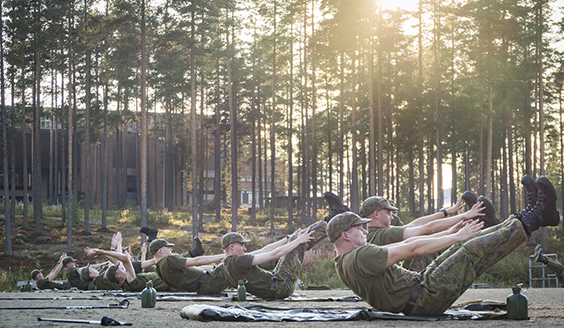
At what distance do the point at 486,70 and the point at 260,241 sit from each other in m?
17.7

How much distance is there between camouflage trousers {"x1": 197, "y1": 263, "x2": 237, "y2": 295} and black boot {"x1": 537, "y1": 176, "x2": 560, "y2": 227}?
6283 mm

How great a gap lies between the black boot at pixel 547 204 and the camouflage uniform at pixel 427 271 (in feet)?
1.60

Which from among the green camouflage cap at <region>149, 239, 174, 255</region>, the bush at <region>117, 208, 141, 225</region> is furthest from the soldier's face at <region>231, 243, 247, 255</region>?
the bush at <region>117, 208, 141, 225</region>

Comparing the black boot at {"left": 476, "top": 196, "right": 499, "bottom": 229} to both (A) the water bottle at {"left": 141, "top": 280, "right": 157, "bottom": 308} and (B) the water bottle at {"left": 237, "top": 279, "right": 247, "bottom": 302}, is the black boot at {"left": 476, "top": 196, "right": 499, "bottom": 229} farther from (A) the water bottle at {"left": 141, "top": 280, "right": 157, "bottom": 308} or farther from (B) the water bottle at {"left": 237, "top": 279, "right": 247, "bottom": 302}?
(A) the water bottle at {"left": 141, "top": 280, "right": 157, "bottom": 308}

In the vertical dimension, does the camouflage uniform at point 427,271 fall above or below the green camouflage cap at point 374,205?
below

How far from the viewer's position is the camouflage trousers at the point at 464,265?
5.46 m

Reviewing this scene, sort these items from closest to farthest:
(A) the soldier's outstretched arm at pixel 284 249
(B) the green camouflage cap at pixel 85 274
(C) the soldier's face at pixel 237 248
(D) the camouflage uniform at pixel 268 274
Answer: (A) the soldier's outstretched arm at pixel 284 249 < (D) the camouflage uniform at pixel 268 274 < (C) the soldier's face at pixel 237 248 < (B) the green camouflage cap at pixel 85 274

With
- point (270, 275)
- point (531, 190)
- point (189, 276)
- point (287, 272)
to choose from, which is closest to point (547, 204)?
point (531, 190)

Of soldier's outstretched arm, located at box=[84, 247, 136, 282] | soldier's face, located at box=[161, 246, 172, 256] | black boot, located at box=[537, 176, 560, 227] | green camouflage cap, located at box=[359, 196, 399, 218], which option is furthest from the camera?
soldier's face, located at box=[161, 246, 172, 256]

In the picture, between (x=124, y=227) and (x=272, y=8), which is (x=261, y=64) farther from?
(x=124, y=227)

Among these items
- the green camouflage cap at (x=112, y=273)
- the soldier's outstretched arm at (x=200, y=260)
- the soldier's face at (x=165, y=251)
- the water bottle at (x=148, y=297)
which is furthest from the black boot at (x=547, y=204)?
the green camouflage cap at (x=112, y=273)

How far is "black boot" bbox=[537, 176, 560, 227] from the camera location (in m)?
5.82

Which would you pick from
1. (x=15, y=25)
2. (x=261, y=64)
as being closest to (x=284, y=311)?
(x=15, y=25)

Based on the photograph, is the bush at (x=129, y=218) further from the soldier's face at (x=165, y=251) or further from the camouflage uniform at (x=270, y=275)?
the camouflage uniform at (x=270, y=275)
